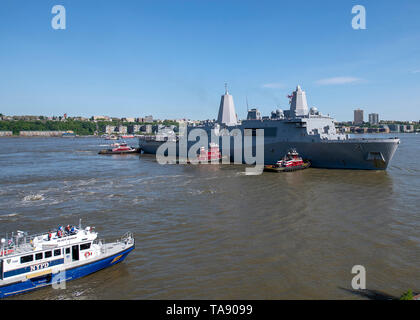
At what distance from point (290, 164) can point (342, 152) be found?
533 cm

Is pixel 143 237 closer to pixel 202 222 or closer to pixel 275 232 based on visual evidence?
pixel 202 222

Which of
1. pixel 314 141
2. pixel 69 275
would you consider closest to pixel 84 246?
pixel 69 275

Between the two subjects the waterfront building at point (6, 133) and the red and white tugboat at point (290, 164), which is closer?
the red and white tugboat at point (290, 164)

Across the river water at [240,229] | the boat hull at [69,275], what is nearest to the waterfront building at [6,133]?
the river water at [240,229]

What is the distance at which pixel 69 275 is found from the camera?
33.4 ft

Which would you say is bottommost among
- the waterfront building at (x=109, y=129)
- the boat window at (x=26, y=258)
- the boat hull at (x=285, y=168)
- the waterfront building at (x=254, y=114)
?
the boat window at (x=26, y=258)

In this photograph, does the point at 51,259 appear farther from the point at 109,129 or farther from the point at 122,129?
the point at 122,129

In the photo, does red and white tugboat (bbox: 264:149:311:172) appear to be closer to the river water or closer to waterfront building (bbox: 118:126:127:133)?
the river water

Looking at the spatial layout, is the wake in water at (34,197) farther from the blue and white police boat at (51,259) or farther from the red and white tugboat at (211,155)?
the red and white tugboat at (211,155)

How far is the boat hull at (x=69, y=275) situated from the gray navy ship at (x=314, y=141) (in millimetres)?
25705

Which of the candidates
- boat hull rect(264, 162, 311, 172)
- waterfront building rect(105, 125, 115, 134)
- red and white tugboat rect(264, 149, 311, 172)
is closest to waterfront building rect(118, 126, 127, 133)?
waterfront building rect(105, 125, 115, 134)

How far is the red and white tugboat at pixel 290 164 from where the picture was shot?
3091 centimetres

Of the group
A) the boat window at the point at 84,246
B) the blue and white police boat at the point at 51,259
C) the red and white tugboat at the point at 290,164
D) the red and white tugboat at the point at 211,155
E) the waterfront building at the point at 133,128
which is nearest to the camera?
the blue and white police boat at the point at 51,259
